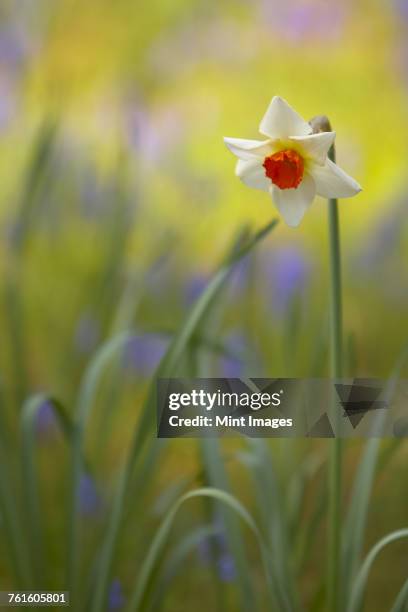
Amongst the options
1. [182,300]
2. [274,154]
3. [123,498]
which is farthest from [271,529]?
[182,300]

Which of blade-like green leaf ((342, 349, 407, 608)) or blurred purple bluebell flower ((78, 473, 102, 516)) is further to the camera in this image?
blurred purple bluebell flower ((78, 473, 102, 516))

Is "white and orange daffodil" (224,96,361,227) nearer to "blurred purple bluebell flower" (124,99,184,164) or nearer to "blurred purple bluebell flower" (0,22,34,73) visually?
"blurred purple bluebell flower" (124,99,184,164)

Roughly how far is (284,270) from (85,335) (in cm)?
40

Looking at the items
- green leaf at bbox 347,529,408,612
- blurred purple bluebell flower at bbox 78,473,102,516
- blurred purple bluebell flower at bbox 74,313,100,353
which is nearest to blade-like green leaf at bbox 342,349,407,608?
green leaf at bbox 347,529,408,612

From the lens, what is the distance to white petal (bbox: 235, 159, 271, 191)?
1.54 ft

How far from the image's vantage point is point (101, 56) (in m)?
1.47

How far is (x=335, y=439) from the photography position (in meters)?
0.49

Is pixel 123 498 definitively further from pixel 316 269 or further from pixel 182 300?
pixel 316 269

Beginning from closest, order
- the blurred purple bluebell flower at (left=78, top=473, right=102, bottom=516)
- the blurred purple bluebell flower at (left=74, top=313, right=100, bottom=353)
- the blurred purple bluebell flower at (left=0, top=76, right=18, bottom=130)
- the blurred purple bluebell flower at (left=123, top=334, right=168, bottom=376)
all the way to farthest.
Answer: the blurred purple bluebell flower at (left=78, top=473, right=102, bottom=516) < the blurred purple bluebell flower at (left=74, top=313, right=100, bottom=353) < the blurred purple bluebell flower at (left=123, top=334, right=168, bottom=376) < the blurred purple bluebell flower at (left=0, top=76, right=18, bottom=130)

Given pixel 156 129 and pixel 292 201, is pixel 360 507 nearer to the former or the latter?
pixel 292 201

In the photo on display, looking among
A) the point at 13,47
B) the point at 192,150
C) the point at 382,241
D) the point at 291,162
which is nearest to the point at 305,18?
the point at 192,150

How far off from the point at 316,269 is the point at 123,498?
829 millimetres

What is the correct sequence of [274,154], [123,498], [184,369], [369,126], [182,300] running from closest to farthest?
1. [274,154]
2. [123,498]
3. [184,369]
4. [182,300]
5. [369,126]

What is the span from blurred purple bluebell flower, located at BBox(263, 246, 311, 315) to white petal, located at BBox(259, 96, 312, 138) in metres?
0.89
